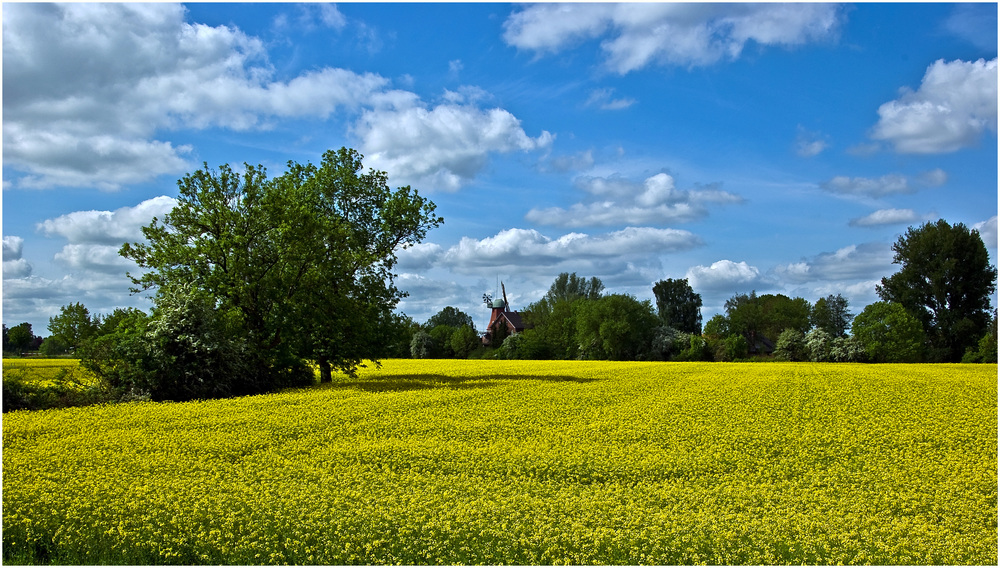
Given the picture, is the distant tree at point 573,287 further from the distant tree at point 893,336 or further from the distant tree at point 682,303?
the distant tree at point 893,336

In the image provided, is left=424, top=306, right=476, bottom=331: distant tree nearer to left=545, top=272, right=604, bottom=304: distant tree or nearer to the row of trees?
left=545, top=272, right=604, bottom=304: distant tree

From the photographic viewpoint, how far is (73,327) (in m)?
23.4

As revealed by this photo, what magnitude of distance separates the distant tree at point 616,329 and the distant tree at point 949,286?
25.6m

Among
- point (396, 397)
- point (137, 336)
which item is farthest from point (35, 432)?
point (396, 397)

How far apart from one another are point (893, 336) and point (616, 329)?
2662 centimetres

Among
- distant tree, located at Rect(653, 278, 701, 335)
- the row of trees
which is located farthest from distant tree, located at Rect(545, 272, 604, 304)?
the row of trees

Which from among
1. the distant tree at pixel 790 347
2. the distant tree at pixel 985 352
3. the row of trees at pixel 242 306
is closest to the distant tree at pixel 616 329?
the distant tree at pixel 790 347

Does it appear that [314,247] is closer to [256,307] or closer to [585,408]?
[256,307]

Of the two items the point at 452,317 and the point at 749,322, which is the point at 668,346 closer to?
the point at 749,322

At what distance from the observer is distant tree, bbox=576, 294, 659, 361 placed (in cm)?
7356

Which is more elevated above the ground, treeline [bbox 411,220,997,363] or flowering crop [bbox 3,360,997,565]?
treeline [bbox 411,220,997,363]

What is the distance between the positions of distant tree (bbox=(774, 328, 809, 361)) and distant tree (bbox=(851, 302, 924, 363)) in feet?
23.7

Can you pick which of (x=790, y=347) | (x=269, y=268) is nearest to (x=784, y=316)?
(x=790, y=347)

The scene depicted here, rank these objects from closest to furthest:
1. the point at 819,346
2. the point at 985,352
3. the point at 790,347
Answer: the point at 985,352
the point at 819,346
the point at 790,347
